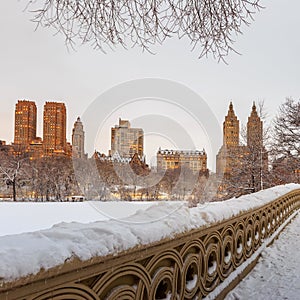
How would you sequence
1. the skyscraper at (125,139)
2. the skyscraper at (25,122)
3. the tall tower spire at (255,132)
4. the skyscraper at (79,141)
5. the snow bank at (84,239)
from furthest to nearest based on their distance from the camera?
the skyscraper at (25,122), the tall tower spire at (255,132), the skyscraper at (79,141), the skyscraper at (125,139), the snow bank at (84,239)

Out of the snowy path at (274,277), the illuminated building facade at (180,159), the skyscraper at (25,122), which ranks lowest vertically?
the snowy path at (274,277)

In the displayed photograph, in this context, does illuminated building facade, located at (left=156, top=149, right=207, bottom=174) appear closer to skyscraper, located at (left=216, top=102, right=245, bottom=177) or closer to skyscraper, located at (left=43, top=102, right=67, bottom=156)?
skyscraper, located at (left=43, top=102, right=67, bottom=156)

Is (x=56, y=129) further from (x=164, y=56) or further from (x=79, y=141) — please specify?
(x=164, y=56)

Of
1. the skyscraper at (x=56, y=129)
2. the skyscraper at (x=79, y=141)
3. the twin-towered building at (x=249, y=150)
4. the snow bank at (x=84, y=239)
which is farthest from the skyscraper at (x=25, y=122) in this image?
the snow bank at (x=84, y=239)

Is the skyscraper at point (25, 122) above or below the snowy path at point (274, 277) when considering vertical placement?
above

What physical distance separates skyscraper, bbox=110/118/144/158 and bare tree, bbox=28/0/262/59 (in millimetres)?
2709

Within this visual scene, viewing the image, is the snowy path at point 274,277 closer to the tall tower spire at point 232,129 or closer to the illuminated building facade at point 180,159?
the illuminated building facade at point 180,159

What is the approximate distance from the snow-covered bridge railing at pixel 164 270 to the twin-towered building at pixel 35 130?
46.9ft

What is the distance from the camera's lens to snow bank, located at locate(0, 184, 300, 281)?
1.13 meters

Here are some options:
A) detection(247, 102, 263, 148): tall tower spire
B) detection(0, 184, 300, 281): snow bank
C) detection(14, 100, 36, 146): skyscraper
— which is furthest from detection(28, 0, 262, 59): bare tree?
detection(14, 100, 36, 146): skyscraper

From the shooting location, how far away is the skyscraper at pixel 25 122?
31216 millimetres

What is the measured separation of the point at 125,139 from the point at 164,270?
399cm

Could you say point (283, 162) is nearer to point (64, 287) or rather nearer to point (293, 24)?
point (293, 24)

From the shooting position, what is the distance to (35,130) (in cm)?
2991
